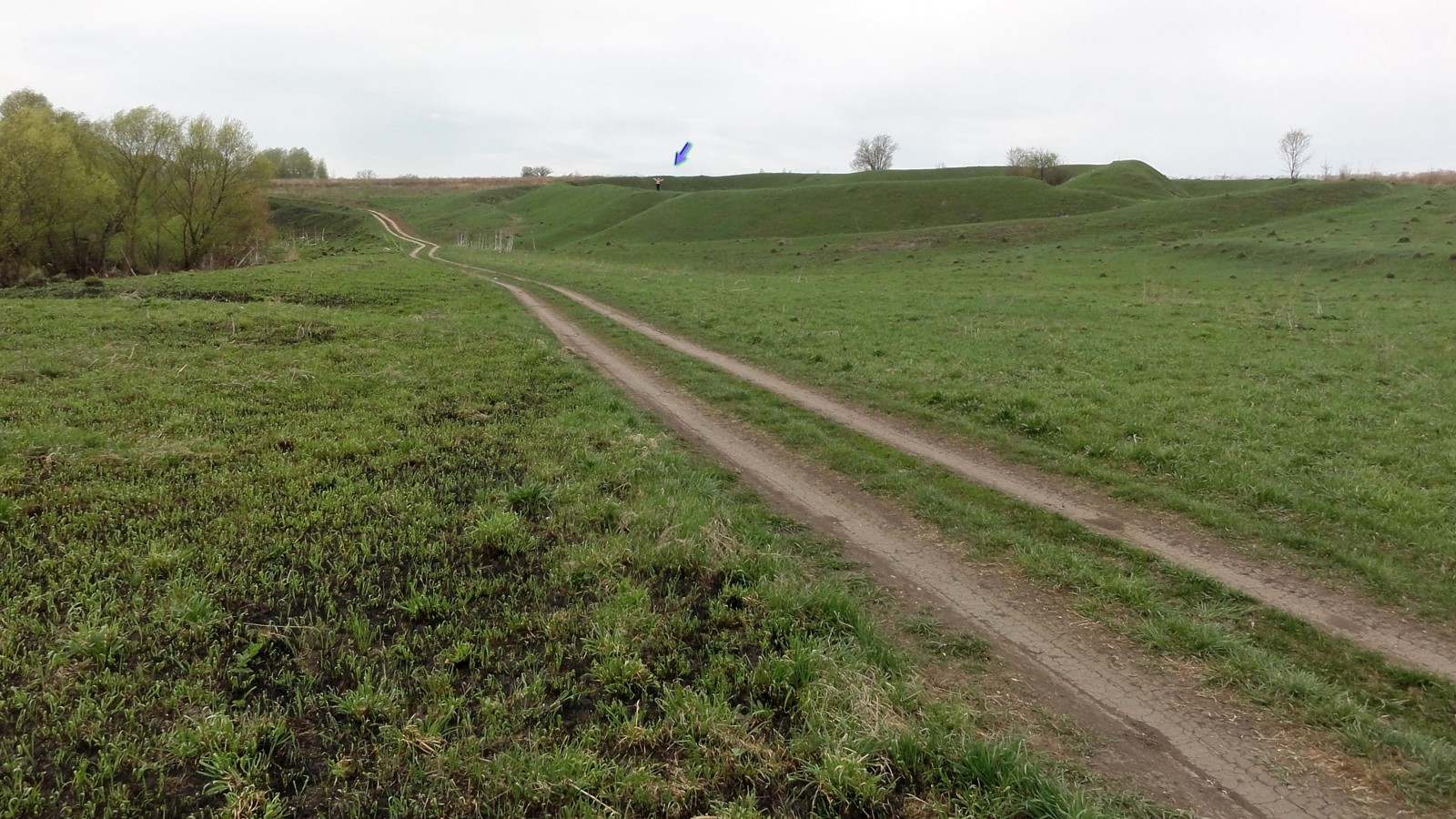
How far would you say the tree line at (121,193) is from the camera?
36562 millimetres

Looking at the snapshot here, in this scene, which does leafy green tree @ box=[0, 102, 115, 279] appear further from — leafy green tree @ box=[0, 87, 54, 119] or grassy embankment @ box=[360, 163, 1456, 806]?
grassy embankment @ box=[360, 163, 1456, 806]

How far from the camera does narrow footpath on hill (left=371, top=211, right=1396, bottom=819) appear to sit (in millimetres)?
4246

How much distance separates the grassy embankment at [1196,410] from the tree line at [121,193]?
1133 inches

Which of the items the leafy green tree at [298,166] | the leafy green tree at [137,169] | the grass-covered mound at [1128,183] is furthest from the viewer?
the leafy green tree at [298,166]

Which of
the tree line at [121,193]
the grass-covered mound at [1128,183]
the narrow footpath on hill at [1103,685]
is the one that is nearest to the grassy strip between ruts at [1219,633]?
the narrow footpath on hill at [1103,685]

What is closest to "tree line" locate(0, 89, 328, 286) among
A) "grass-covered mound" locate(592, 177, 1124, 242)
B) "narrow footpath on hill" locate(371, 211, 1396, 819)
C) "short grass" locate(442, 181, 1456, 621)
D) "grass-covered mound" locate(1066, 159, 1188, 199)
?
"short grass" locate(442, 181, 1456, 621)

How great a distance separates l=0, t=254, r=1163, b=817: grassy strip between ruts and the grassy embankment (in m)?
2.45

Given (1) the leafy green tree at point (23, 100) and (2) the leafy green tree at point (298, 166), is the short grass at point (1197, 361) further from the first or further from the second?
(2) the leafy green tree at point (298, 166)

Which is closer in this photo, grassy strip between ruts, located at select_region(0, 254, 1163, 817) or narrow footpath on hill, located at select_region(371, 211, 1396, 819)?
grassy strip between ruts, located at select_region(0, 254, 1163, 817)

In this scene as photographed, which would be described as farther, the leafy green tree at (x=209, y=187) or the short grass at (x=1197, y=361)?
the leafy green tree at (x=209, y=187)

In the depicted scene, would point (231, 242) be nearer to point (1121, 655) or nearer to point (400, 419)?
point (400, 419)

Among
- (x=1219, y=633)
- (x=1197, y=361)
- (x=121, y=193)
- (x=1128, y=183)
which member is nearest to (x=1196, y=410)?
(x=1197, y=361)

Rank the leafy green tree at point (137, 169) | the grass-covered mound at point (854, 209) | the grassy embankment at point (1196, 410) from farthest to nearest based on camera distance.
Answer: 1. the grass-covered mound at point (854, 209)
2. the leafy green tree at point (137, 169)
3. the grassy embankment at point (1196, 410)

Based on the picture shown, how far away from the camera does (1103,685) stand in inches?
208
